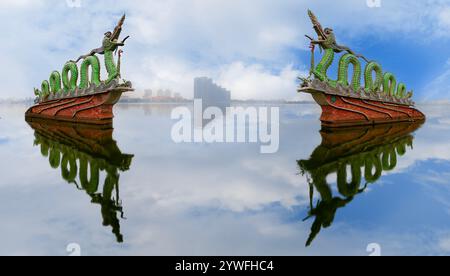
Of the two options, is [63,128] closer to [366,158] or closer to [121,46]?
[121,46]

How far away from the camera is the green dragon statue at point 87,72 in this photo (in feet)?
44.7

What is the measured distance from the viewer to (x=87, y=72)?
47.9ft

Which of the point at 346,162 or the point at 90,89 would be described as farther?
the point at 90,89

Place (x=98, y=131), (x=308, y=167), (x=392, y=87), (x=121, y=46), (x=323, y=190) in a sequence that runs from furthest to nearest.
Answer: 1. (x=392, y=87)
2. (x=121, y=46)
3. (x=98, y=131)
4. (x=308, y=167)
5. (x=323, y=190)

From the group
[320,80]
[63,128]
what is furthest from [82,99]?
[320,80]

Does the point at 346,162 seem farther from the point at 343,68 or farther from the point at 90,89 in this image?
the point at 90,89

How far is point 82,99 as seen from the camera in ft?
47.4

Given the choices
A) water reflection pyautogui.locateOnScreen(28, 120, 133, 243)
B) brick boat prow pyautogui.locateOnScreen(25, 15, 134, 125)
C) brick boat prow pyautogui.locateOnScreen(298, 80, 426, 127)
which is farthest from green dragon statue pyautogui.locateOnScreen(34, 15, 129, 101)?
brick boat prow pyautogui.locateOnScreen(298, 80, 426, 127)

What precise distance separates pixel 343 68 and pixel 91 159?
1054 centimetres

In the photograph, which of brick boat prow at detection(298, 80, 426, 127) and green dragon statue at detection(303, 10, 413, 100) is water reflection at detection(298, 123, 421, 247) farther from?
green dragon statue at detection(303, 10, 413, 100)

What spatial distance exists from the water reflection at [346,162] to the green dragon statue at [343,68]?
2.23 metres

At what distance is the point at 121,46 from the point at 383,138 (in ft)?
35.4

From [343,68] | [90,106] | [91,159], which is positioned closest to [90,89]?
[90,106]

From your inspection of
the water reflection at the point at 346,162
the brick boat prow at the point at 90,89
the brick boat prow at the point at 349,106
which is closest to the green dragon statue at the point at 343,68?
the brick boat prow at the point at 349,106
